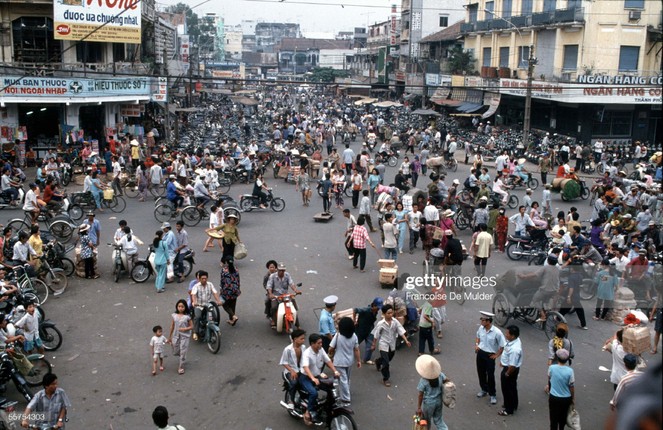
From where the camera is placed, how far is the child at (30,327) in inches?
369

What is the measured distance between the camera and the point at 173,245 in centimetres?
1317

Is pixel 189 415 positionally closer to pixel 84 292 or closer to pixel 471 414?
pixel 471 414

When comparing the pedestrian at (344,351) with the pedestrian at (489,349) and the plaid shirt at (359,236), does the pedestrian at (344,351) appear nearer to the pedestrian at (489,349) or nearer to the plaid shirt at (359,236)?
the pedestrian at (489,349)

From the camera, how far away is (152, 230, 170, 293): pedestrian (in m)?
12.7

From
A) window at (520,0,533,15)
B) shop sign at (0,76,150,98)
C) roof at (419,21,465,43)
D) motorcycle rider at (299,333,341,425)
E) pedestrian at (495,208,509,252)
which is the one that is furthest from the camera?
roof at (419,21,465,43)

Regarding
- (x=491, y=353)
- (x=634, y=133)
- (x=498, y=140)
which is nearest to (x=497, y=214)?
(x=491, y=353)

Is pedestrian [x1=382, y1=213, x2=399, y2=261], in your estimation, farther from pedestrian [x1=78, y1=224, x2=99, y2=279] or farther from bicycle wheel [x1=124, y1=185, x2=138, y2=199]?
bicycle wheel [x1=124, y1=185, x2=138, y2=199]

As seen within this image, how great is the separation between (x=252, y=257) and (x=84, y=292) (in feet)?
13.1

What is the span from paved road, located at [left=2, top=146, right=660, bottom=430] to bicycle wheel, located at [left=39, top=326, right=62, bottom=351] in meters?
0.16

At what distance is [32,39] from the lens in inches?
1141

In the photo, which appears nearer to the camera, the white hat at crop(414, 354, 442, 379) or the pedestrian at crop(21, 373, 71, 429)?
the pedestrian at crop(21, 373, 71, 429)

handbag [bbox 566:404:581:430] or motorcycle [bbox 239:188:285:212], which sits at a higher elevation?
motorcycle [bbox 239:188:285:212]

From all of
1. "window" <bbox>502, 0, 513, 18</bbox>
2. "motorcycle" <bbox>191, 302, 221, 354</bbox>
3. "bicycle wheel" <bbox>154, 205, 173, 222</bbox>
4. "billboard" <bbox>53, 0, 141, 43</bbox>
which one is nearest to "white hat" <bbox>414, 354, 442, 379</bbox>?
"motorcycle" <bbox>191, 302, 221, 354</bbox>

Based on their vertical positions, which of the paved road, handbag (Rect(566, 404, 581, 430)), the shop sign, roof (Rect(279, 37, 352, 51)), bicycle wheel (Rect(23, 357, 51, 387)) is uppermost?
roof (Rect(279, 37, 352, 51))
